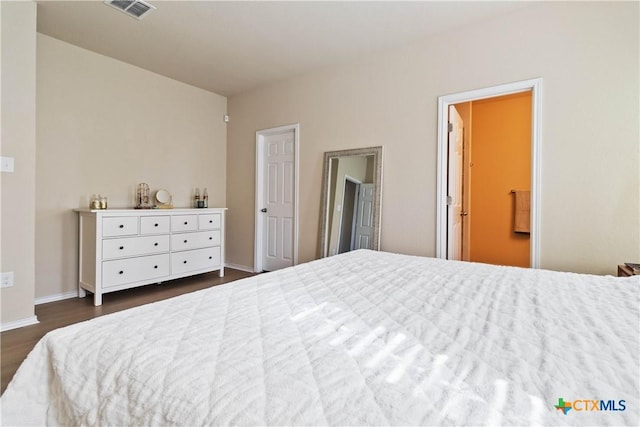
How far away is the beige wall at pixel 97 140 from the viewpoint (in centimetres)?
311

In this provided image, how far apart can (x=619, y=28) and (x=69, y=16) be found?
4343 millimetres

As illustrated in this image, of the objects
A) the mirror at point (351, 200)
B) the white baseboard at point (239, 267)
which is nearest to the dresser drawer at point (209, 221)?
the white baseboard at point (239, 267)

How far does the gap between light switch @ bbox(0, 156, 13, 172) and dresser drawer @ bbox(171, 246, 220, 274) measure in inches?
63.6

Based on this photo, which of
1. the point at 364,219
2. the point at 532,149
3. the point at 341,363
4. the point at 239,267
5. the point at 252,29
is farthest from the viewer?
the point at 239,267

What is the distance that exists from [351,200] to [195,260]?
6.76 feet

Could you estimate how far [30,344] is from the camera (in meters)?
2.22

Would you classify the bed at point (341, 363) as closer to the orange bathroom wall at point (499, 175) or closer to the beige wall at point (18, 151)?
the beige wall at point (18, 151)

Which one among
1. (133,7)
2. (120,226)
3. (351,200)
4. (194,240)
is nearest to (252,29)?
(133,7)

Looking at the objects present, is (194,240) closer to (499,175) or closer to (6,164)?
(6,164)

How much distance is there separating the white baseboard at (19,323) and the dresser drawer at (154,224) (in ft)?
3.65

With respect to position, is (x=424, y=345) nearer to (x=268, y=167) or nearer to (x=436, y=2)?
(x=436, y=2)

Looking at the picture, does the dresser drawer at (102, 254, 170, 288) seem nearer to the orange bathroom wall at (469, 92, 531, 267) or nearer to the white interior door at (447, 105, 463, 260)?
the white interior door at (447, 105, 463, 260)

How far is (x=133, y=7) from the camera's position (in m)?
2.58

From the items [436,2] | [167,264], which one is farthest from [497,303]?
[167,264]
